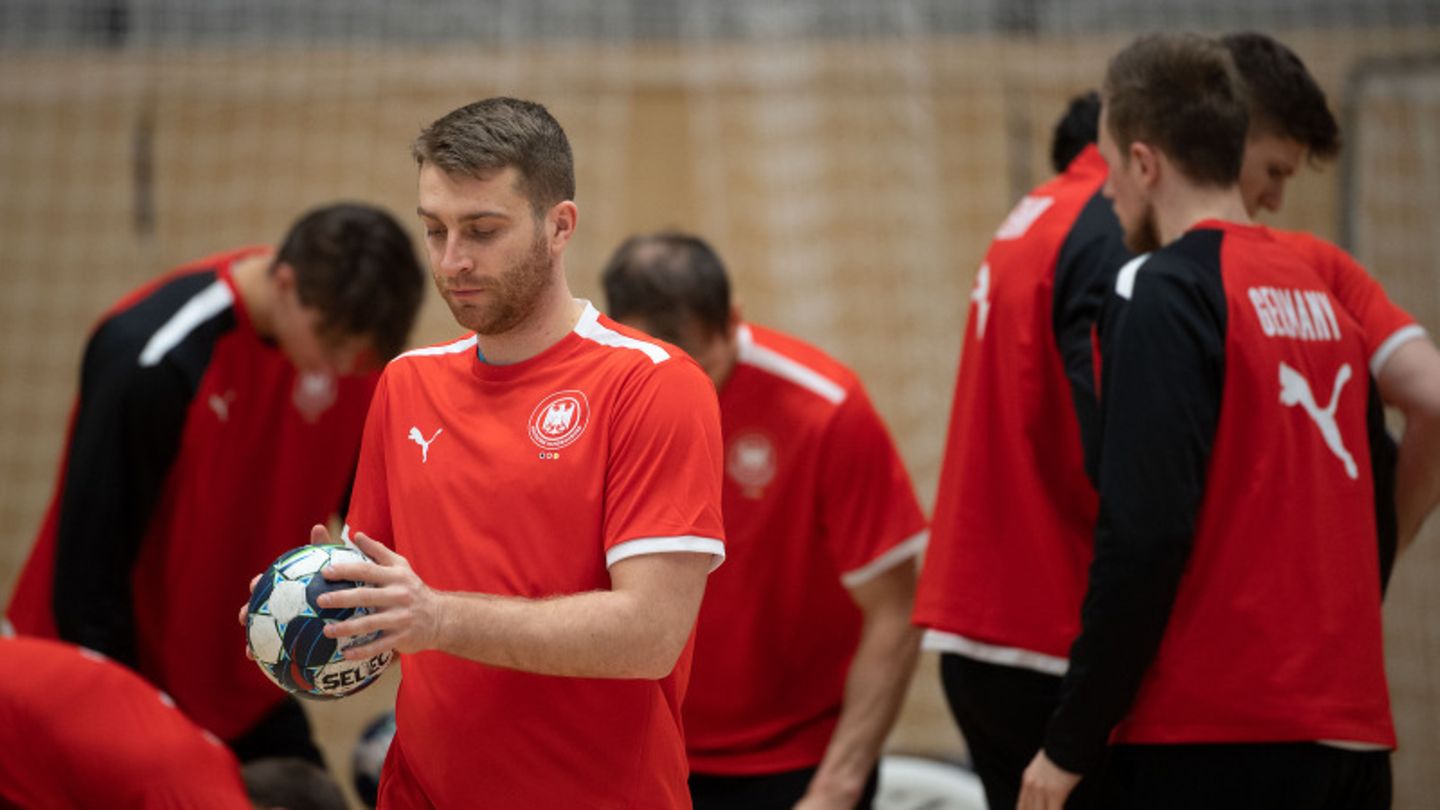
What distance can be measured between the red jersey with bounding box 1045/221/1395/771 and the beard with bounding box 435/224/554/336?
1014 mm

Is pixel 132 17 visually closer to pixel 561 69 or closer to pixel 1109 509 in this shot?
pixel 561 69

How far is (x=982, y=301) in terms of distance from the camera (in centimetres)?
319

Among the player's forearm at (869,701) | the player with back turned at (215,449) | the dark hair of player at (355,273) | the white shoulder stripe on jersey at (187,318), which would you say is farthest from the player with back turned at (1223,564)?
the white shoulder stripe on jersey at (187,318)

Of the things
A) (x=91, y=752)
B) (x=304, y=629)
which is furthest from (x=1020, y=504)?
(x=91, y=752)

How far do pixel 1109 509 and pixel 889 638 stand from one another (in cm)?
110

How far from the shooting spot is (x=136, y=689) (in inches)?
127

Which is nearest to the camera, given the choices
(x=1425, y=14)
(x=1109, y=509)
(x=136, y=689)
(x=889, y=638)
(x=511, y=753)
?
(x=511, y=753)

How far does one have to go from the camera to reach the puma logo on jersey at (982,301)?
10.3 ft

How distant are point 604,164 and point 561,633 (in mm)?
4639

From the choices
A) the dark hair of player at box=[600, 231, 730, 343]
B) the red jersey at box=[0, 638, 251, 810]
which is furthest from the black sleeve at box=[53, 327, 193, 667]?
the dark hair of player at box=[600, 231, 730, 343]

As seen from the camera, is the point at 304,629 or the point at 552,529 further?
the point at 552,529

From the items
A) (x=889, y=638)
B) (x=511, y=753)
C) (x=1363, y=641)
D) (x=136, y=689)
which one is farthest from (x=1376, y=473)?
(x=136, y=689)

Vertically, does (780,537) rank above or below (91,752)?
above

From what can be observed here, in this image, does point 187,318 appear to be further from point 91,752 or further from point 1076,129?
point 1076,129
